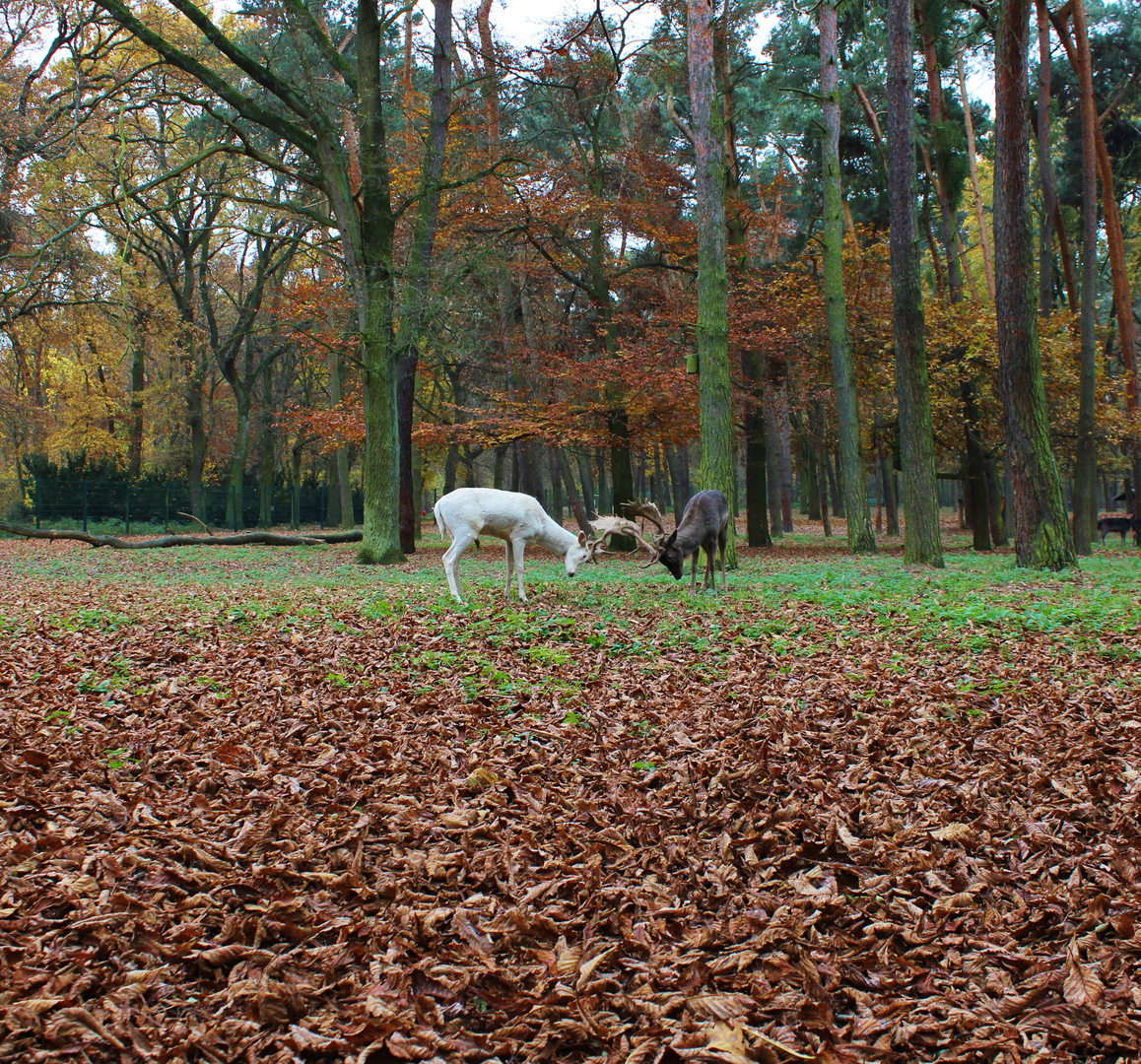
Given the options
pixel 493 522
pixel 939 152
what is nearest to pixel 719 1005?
pixel 493 522

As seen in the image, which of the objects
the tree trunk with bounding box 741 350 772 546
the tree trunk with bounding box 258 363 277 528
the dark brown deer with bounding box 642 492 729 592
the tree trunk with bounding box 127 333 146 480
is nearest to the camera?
the dark brown deer with bounding box 642 492 729 592

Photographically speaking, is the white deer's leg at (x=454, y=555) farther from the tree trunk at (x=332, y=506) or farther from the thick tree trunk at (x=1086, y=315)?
the tree trunk at (x=332, y=506)

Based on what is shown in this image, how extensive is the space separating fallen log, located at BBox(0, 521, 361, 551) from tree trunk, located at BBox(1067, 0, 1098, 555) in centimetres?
1786

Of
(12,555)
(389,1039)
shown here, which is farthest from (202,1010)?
(12,555)

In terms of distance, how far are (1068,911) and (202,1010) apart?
289cm

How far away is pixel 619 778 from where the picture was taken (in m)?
4.57

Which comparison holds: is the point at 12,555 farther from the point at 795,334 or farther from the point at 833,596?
the point at 795,334

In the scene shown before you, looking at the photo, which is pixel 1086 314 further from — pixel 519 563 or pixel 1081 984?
pixel 1081 984

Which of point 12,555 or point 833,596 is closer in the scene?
point 833,596

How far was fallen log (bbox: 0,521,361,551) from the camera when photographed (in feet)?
67.3

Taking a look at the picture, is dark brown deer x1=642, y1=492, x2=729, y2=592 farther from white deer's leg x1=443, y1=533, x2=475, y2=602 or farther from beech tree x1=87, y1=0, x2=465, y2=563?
beech tree x1=87, y1=0, x2=465, y2=563

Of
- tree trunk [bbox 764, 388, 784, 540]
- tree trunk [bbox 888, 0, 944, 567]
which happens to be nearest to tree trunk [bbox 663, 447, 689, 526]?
tree trunk [bbox 764, 388, 784, 540]

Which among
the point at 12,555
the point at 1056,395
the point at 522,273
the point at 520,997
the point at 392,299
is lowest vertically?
the point at 520,997

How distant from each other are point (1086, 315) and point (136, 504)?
29.7 metres
